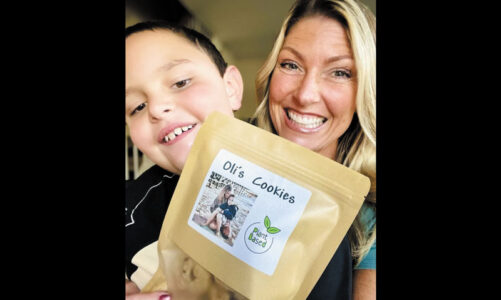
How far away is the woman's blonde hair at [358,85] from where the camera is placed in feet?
2.18

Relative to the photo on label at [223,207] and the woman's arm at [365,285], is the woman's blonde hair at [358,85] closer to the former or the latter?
the woman's arm at [365,285]

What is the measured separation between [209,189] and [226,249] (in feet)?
0.41

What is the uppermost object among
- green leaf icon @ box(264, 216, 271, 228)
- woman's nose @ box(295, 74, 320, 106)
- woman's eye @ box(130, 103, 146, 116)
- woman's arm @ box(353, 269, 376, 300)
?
woman's nose @ box(295, 74, 320, 106)

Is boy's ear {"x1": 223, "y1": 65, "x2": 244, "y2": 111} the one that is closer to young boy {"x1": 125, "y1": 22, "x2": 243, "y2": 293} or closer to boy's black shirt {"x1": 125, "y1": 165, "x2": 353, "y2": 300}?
young boy {"x1": 125, "y1": 22, "x2": 243, "y2": 293}

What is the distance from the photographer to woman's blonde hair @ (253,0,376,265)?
665 mm

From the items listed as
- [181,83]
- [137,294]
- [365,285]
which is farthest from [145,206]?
[365,285]

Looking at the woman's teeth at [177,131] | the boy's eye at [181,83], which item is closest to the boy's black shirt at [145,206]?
the woman's teeth at [177,131]

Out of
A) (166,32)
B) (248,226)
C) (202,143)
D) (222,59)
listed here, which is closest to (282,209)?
(248,226)

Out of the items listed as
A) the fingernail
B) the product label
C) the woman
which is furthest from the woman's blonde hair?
the fingernail

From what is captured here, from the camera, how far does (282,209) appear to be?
631 millimetres

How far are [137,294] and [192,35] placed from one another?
0.59 m

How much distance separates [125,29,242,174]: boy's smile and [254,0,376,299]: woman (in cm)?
10

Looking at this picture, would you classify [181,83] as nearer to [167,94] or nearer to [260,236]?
[167,94]

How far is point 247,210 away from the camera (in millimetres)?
650
